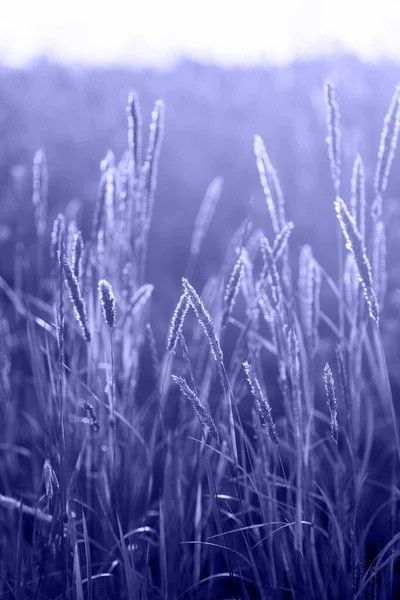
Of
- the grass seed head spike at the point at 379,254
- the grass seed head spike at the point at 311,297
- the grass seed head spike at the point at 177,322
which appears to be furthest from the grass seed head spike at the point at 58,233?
the grass seed head spike at the point at 379,254

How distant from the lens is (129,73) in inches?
184

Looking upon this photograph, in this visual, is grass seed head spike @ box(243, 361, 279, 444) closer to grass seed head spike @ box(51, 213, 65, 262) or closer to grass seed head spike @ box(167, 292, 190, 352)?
grass seed head spike @ box(167, 292, 190, 352)

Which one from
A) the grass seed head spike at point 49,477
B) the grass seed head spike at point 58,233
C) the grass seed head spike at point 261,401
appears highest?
the grass seed head spike at point 58,233

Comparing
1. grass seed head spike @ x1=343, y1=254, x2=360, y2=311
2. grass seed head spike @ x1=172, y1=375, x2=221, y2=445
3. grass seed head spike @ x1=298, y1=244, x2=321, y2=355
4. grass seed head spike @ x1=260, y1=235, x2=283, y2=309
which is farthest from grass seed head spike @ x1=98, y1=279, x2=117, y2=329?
grass seed head spike @ x1=343, y1=254, x2=360, y2=311

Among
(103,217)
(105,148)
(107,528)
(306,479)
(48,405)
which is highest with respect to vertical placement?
(105,148)

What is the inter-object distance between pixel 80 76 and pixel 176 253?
2.05m

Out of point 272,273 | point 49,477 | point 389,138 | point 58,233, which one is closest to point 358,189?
point 389,138

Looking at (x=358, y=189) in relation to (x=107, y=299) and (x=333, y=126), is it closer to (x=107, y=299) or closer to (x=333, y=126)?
(x=333, y=126)

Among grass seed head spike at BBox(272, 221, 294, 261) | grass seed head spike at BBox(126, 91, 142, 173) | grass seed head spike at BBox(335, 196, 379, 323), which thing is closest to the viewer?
grass seed head spike at BBox(335, 196, 379, 323)

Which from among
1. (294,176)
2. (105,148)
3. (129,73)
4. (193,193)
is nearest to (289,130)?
(294,176)

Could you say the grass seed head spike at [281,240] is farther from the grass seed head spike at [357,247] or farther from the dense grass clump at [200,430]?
the grass seed head spike at [357,247]

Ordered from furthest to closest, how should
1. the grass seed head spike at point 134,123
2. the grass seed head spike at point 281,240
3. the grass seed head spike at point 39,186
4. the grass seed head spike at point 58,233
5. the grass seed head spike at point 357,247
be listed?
the grass seed head spike at point 39,186 < the grass seed head spike at point 134,123 < the grass seed head spike at point 281,240 < the grass seed head spike at point 58,233 < the grass seed head spike at point 357,247

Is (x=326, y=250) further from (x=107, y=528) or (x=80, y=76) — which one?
(x=80, y=76)

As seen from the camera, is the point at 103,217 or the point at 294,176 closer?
the point at 103,217
